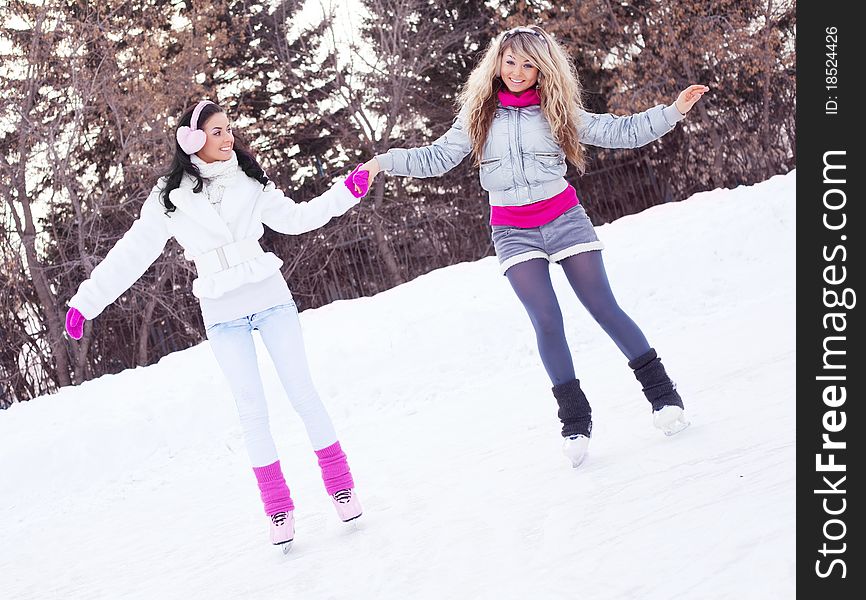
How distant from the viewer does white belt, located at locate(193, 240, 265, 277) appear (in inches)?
134

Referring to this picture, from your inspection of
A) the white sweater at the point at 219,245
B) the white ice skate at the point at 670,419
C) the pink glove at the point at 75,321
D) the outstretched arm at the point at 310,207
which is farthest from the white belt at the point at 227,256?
the white ice skate at the point at 670,419

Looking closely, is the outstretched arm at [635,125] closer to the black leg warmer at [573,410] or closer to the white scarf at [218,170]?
the black leg warmer at [573,410]

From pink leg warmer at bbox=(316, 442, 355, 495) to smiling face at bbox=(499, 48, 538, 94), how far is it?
1.46 m

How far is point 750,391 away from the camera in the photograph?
3.91 m

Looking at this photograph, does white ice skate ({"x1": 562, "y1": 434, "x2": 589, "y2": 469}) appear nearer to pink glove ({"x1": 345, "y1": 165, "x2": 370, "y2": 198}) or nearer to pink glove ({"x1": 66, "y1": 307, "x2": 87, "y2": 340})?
pink glove ({"x1": 345, "y1": 165, "x2": 370, "y2": 198})

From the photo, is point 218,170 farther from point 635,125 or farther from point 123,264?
point 635,125

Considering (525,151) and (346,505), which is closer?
(346,505)

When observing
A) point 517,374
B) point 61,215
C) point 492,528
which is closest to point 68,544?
point 492,528

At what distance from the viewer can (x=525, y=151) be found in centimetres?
353

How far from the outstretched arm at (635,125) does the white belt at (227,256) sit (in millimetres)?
1299

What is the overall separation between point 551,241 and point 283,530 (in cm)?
140

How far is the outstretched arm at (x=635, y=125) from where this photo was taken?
134 inches

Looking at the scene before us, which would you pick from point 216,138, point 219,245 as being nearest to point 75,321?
point 219,245

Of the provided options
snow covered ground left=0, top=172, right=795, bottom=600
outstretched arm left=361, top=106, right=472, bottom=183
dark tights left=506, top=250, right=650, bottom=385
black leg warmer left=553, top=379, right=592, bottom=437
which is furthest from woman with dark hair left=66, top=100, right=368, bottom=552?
black leg warmer left=553, top=379, right=592, bottom=437
